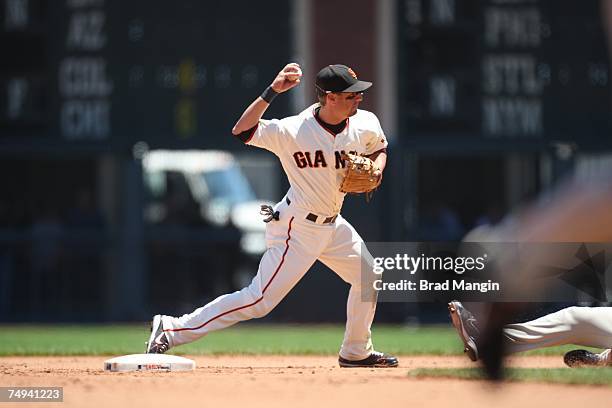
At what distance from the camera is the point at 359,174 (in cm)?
796

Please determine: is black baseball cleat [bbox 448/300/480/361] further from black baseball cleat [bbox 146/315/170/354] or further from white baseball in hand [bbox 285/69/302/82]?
black baseball cleat [bbox 146/315/170/354]

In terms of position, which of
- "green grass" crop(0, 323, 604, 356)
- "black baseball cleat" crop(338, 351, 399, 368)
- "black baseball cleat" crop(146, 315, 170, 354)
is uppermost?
"black baseball cleat" crop(146, 315, 170, 354)

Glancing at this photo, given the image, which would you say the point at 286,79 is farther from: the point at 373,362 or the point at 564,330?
the point at 564,330

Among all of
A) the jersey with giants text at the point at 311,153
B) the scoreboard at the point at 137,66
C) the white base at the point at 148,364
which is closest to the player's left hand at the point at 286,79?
the jersey with giants text at the point at 311,153

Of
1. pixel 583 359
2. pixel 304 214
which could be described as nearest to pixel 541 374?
pixel 583 359

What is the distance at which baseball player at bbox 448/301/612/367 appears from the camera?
7.77 m

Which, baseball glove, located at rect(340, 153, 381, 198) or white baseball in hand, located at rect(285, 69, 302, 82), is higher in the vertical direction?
white baseball in hand, located at rect(285, 69, 302, 82)

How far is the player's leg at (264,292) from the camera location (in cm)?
805

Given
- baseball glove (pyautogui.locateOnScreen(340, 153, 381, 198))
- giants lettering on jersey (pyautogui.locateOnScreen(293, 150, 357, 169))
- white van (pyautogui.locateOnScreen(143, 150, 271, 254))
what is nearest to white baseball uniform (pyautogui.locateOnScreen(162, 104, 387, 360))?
giants lettering on jersey (pyautogui.locateOnScreen(293, 150, 357, 169))

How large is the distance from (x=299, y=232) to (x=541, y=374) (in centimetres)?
161

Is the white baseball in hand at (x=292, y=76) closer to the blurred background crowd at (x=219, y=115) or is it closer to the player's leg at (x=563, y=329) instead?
the player's leg at (x=563, y=329)

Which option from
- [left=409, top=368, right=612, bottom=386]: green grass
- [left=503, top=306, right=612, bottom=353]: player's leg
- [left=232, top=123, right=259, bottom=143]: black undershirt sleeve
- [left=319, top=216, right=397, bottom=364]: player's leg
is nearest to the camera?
[left=409, top=368, right=612, bottom=386]: green grass

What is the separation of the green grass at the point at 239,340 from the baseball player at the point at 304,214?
2.13m

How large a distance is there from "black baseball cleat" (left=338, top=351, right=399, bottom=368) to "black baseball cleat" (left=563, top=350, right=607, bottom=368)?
1.05 metres
